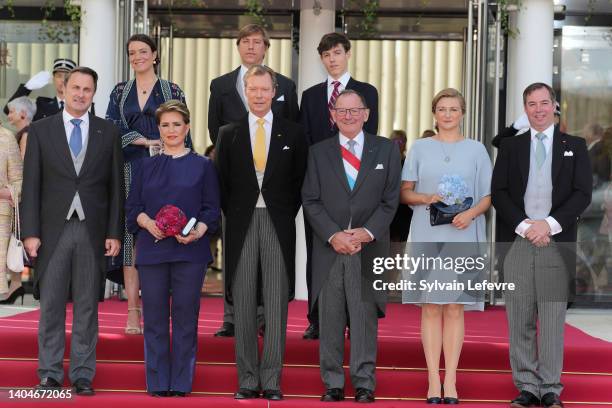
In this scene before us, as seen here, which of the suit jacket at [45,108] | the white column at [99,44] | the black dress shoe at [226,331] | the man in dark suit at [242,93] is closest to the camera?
the man in dark suit at [242,93]

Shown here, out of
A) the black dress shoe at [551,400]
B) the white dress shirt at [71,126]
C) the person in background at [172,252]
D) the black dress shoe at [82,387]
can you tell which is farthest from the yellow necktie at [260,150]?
the black dress shoe at [551,400]

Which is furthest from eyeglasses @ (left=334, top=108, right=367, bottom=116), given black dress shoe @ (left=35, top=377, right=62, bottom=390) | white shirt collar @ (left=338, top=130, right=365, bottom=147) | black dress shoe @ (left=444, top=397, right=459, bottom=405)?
black dress shoe @ (left=35, top=377, right=62, bottom=390)

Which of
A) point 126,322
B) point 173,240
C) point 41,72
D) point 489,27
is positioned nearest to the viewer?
point 173,240

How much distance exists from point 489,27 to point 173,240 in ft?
12.1

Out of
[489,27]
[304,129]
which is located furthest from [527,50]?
[304,129]

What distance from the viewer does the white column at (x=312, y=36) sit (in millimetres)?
9422

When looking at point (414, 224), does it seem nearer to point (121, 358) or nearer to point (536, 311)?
point (536, 311)

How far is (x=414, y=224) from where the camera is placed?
629cm

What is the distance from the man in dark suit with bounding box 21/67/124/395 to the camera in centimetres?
630

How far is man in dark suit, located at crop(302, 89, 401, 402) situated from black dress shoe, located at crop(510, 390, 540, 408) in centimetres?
77

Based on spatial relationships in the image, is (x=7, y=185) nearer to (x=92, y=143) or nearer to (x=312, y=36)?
(x=92, y=143)

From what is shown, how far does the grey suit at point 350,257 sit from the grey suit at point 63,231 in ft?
3.84

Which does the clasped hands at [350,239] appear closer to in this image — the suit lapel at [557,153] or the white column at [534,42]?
the suit lapel at [557,153]

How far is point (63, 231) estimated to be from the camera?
6.32 metres
